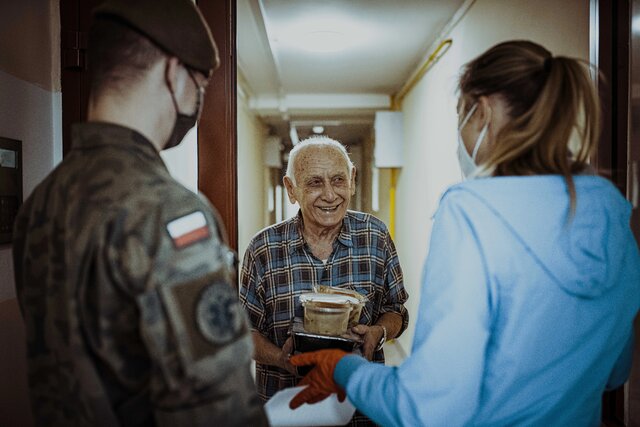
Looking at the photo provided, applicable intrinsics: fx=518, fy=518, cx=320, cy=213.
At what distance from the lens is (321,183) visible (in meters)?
1.78

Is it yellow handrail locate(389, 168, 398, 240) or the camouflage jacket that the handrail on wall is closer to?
yellow handrail locate(389, 168, 398, 240)

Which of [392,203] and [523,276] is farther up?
[392,203]

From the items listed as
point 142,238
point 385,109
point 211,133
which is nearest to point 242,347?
point 142,238

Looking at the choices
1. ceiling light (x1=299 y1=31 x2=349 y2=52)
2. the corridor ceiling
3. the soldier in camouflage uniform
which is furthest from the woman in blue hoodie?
ceiling light (x1=299 y1=31 x2=349 y2=52)

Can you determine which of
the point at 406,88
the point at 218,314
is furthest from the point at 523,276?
the point at 406,88

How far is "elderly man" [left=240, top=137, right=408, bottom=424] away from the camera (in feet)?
5.47

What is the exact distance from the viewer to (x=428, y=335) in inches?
35.1

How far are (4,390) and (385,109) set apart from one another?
515 cm


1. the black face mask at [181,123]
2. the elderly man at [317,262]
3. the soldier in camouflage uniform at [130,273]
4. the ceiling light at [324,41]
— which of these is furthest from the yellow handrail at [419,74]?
the soldier in camouflage uniform at [130,273]

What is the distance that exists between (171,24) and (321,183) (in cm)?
104

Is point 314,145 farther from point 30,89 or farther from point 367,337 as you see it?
point 30,89

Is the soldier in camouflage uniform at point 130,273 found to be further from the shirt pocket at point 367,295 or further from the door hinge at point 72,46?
the shirt pocket at point 367,295

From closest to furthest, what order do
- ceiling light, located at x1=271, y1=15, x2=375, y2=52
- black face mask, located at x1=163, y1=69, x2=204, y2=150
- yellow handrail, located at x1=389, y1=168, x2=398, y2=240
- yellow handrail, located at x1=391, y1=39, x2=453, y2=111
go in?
black face mask, located at x1=163, y1=69, x2=204, y2=150
ceiling light, located at x1=271, y1=15, x2=375, y2=52
yellow handrail, located at x1=391, y1=39, x2=453, y2=111
yellow handrail, located at x1=389, y1=168, x2=398, y2=240

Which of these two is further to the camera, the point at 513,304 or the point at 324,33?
the point at 324,33
